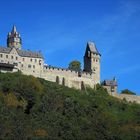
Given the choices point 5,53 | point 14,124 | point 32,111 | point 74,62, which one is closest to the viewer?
point 14,124

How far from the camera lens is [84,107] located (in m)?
114

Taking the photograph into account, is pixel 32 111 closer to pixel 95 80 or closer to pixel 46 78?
pixel 46 78

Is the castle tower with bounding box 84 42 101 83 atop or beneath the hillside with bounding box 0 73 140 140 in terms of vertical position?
atop

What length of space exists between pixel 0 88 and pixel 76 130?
683 inches

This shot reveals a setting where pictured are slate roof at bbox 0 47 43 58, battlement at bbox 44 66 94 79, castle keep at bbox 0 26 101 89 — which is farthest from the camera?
battlement at bbox 44 66 94 79

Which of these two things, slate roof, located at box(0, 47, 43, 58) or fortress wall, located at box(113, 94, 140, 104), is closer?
slate roof, located at box(0, 47, 43, 58)

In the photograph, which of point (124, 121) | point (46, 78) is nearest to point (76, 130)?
point (124, 121)

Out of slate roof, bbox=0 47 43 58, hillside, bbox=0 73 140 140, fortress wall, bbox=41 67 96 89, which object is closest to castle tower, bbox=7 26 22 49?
slate roof, bbox=0 47 43 58

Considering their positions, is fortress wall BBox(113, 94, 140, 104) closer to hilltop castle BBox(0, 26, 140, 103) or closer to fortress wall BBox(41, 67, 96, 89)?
hilltop castle BBox(0, 26, 140, 103)

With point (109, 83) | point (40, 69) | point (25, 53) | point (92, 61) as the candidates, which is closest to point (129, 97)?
point (109, 83)

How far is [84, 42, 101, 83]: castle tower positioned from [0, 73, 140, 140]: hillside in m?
9.91

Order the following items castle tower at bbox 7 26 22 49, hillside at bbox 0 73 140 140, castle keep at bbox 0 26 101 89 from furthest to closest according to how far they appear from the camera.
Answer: castle tower at bbox 7 26 22 49
castle keep at bbox 0 26 101 89
hillside at bbox 0 73 140 140

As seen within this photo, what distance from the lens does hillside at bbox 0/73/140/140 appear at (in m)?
101

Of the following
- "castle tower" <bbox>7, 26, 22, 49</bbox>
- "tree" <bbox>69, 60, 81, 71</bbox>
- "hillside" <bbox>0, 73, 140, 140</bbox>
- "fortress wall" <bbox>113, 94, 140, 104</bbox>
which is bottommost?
"hillside" <bbox>0, 73, 140, 140</bbox>
